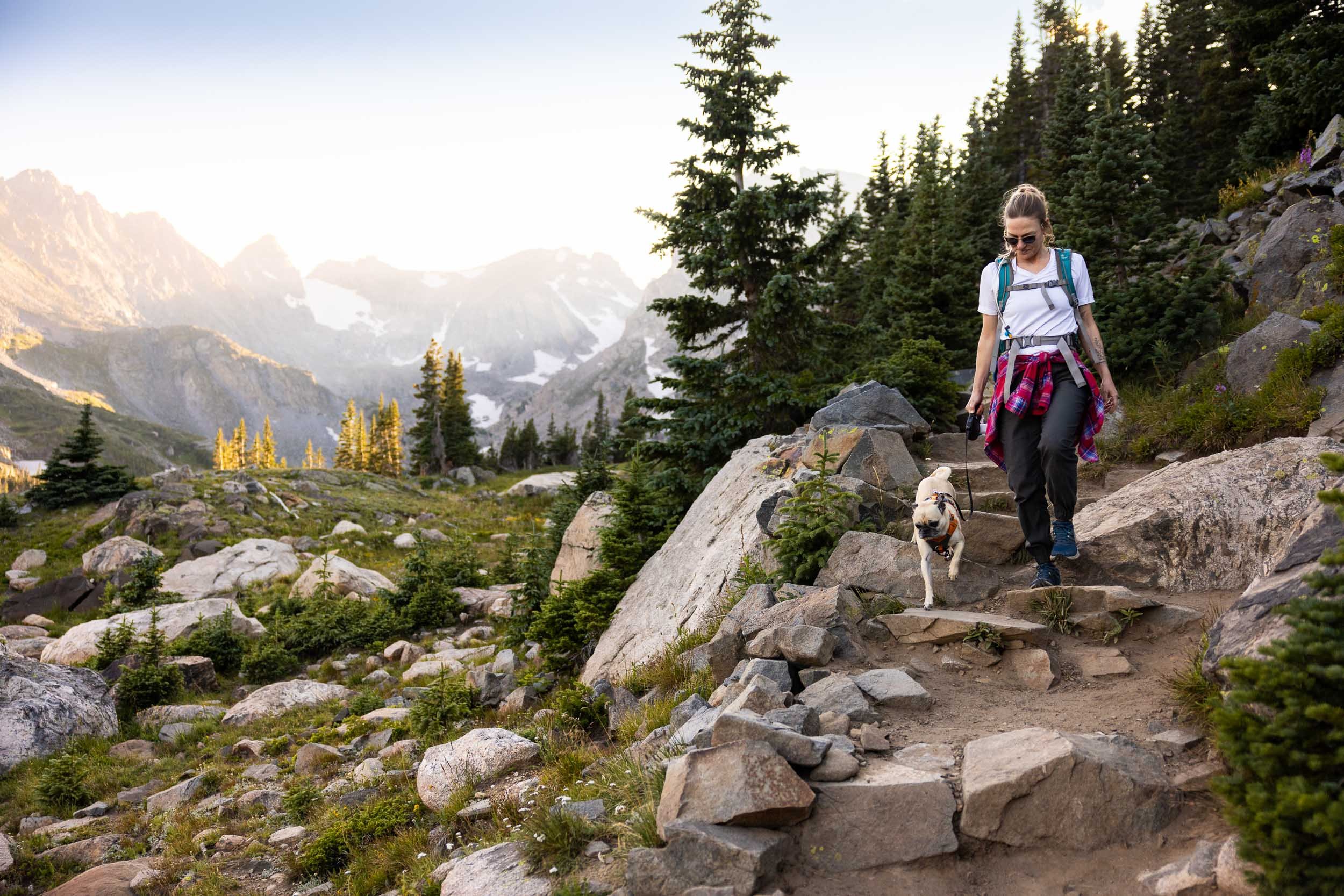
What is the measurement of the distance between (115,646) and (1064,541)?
17273 millimetres

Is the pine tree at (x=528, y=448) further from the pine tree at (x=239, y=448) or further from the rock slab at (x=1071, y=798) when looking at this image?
the rock slab at (x=1071, y=798)

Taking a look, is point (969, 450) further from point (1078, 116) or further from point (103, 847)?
point (1078, 116)

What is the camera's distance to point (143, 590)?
1781cm

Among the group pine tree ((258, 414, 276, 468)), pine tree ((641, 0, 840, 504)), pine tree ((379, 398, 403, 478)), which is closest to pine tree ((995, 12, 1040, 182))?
pine tree ((641, 0, 840, 504))

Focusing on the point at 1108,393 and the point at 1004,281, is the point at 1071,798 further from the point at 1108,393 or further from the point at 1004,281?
the point at 1004,281

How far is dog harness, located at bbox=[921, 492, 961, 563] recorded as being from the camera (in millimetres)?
6133

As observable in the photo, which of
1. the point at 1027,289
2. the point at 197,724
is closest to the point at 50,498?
the point at 197,724

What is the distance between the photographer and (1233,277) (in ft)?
45.0

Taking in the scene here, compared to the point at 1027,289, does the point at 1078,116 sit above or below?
above

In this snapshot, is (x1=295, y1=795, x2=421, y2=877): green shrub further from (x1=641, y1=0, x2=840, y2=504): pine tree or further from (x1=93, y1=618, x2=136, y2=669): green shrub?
(x1=93, y1=618, x2=136, y2=669): green shrub

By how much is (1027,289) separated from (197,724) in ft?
46.9

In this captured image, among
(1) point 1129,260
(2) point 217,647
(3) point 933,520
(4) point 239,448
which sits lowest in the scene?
(2) point 217,647

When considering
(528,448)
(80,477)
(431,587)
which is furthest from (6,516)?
(528,448)

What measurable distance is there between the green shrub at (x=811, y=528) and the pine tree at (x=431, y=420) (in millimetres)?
58051
